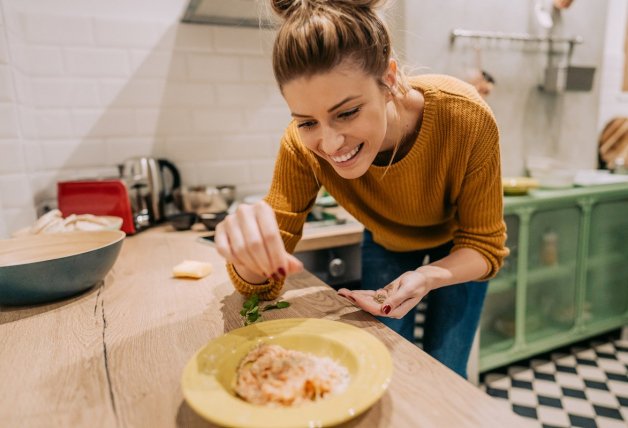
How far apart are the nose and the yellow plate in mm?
356

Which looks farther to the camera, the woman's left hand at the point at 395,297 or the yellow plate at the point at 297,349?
the woman's left hand at the point at 395,297

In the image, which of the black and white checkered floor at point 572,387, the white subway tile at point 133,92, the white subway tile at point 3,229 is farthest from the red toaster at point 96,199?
the black and white checkered floor at point 572,387

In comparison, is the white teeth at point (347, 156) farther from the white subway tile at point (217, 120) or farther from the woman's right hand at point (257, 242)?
the white subway tile at point (217, 120)

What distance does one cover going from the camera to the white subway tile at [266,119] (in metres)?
2.18

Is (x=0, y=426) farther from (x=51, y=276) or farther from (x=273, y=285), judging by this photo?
(x=273, y=285)

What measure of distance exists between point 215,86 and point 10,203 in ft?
3.28

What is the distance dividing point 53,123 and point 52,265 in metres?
1.20

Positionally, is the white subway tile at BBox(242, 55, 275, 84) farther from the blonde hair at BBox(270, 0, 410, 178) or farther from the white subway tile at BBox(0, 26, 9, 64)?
the blonde hair at BBox(270, 0, 410, 178)

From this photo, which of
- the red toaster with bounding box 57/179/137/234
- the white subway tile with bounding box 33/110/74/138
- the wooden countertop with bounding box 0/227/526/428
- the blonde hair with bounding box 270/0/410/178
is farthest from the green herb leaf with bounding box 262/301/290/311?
the white subway tile with bounding box 33/110/74/138

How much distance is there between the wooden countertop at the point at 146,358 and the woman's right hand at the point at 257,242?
8.1 inches

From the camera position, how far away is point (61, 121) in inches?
73.5

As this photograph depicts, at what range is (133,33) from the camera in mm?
1931

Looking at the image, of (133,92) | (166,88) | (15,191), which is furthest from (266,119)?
(15,191)

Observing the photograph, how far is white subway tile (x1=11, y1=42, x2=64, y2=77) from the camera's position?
1.76 m
